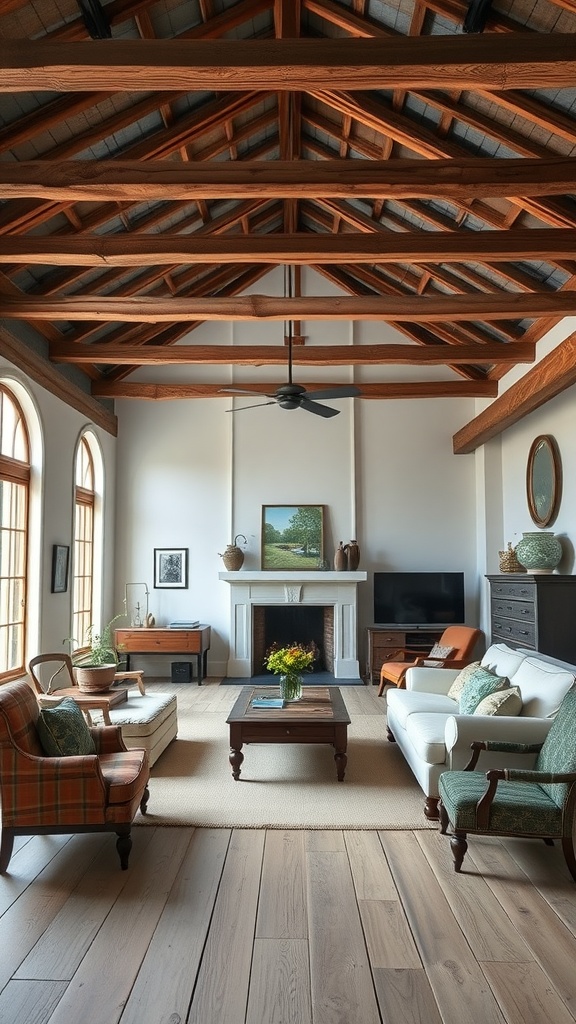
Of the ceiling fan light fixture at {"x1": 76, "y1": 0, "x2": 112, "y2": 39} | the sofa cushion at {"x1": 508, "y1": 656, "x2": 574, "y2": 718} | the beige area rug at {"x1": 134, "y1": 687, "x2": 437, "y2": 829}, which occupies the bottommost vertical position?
the beige area rug at {"x1": 134, "y1": 687, "x2": 437, "y2": 829}

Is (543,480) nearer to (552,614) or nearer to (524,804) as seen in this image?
(552,614)

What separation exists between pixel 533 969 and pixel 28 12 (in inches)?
206

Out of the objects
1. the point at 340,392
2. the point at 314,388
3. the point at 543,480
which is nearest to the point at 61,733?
the point at 340,392

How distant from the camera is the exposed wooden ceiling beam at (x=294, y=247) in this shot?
4781 mm

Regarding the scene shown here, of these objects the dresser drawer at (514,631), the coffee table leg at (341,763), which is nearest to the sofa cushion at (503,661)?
the dresser drawer at (514,631)

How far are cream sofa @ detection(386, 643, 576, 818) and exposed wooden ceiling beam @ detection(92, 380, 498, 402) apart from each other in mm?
4607

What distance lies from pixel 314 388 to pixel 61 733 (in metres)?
6.56

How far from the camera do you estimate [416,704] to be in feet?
16.4

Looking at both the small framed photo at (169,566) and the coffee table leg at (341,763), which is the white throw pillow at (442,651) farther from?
the small framed photo at (169,566)

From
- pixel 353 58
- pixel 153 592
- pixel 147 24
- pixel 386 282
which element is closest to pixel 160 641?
pixel 153 592

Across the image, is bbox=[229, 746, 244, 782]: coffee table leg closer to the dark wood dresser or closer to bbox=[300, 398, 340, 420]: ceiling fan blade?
the dark wood dresser

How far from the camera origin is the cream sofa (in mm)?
3791

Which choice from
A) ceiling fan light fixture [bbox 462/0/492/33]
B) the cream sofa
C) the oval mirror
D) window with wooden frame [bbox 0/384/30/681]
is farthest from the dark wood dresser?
window with wooden frame [bbox 0/384/30/681]

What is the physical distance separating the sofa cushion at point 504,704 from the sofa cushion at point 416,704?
71 cm
